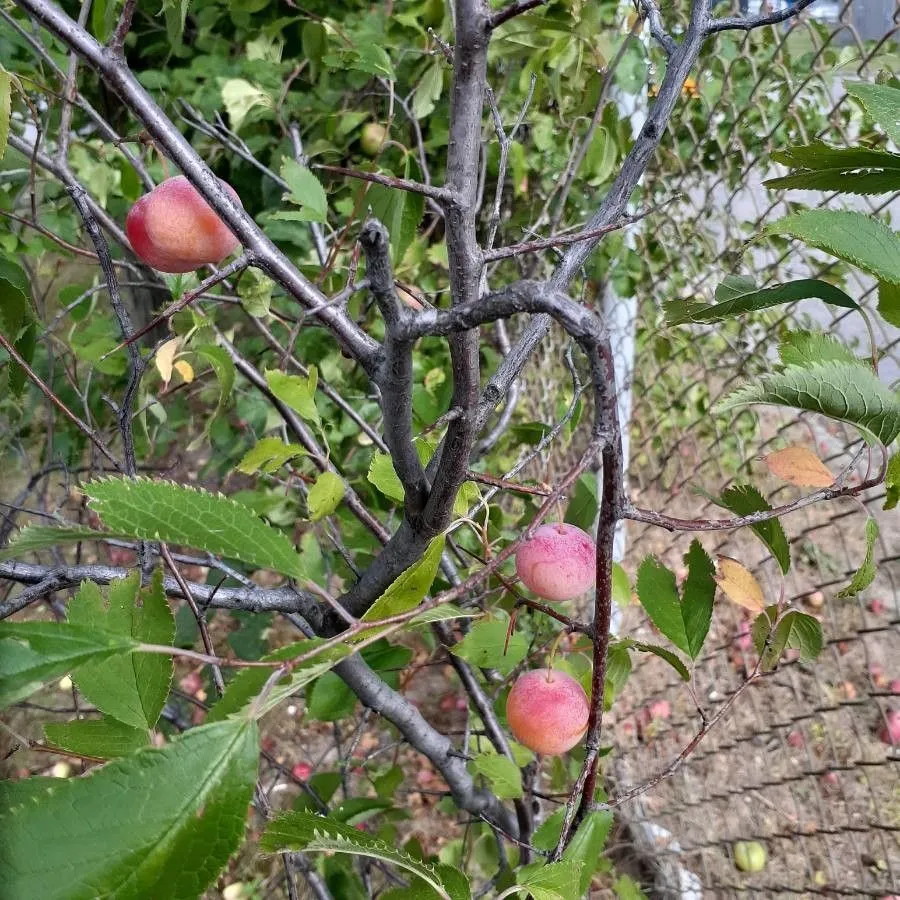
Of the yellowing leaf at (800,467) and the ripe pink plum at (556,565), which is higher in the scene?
the yellowing leaf at (800,467)

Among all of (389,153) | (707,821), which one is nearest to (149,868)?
(389,153)

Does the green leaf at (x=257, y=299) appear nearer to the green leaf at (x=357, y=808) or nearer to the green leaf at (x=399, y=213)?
the green leaf at (x=399, y=213)

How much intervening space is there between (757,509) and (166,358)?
519mm

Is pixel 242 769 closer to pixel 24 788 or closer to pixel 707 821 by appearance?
pixel 24 788

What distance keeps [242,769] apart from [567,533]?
1.17ft

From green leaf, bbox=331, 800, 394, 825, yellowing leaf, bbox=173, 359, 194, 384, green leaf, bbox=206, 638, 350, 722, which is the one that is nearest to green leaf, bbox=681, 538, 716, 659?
green leaf, bbox=206, 638, 350, 722

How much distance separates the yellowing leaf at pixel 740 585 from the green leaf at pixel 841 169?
11.1 inches

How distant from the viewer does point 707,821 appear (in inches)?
59.4

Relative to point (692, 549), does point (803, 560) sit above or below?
below

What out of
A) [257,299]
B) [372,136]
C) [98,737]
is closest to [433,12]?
[372,136]

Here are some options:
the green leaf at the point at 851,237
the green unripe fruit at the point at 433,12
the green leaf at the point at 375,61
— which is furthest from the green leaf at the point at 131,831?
the green unripe fruit at the point at 433,12

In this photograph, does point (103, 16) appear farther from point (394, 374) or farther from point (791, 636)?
point (791, 636)

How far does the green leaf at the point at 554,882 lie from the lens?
0.40m

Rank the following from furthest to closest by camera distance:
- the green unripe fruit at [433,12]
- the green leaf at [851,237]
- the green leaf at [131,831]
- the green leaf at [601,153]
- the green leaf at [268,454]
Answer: the green unripe fruit at [433,12], the green leaf at [601,153], the green leaf at [268,454], the green leaf at [851,237], the green leaf at [131,831]
